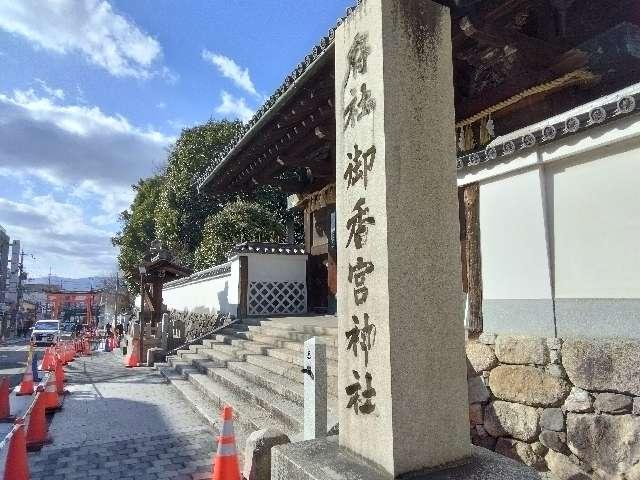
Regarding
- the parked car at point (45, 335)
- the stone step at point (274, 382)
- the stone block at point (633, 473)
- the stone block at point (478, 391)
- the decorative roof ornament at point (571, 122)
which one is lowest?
the parked car at point (45, 335)

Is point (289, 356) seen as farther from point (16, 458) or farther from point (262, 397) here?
point (16, 458)

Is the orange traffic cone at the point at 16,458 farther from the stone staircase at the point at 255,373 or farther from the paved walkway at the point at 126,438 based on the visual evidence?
the stone staircase at the point at 255,373

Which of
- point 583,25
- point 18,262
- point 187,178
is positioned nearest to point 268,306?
point 583,25

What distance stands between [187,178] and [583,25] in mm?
23653

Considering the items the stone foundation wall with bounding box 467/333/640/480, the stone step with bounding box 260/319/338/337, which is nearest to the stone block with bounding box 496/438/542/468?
the stone foundation wall with bounding box 467/333/640/480

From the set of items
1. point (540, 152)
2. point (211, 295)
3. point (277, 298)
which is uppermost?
point (540, 152)

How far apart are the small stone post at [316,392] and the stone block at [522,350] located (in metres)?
1.87

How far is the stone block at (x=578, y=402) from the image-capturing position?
12.6 feet

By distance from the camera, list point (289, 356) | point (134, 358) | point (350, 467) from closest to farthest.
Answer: point (350, 467), point (289, 356), point (134, 358)

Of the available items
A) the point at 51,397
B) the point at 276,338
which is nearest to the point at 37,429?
the point at 51,397

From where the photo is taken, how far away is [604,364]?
12.3 feet

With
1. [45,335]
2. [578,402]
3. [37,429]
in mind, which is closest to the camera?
[578,402]

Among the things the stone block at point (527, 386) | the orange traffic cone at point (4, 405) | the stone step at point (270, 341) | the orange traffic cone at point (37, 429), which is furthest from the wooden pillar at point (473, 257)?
the orange traffic cone at point (4, 405)

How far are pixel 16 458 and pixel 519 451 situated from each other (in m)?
4.90
